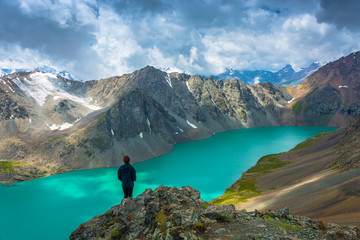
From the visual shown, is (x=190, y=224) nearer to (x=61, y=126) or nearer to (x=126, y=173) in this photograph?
(x=126, y=173)

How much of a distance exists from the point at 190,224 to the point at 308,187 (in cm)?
4998

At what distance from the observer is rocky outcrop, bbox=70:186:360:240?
1198 cm

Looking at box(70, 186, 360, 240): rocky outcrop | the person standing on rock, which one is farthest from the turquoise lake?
the person standing on rock

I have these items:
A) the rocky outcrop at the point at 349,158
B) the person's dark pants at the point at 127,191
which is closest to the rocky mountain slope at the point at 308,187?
the rocky outcrop at the point at 349,158

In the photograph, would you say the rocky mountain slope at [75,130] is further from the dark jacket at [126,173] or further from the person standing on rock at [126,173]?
the dark jacket at [126,173]

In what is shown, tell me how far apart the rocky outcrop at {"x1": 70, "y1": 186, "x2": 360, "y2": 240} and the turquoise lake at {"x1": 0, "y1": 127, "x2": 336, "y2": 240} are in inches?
1682

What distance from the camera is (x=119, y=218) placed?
52.4 feet

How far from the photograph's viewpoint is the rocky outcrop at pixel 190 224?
1198 centimetres

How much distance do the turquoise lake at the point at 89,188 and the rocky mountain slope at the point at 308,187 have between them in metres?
8.27

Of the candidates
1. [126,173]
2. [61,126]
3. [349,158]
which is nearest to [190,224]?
[126,173]

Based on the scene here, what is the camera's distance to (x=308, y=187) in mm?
50844

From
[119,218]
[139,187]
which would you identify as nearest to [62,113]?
[139,187]

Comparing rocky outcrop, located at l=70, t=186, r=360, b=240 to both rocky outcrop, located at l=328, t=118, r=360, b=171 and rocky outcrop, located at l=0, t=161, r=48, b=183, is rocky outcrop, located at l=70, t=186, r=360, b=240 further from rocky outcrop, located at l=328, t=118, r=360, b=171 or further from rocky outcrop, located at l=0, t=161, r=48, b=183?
rocky outcrop, located at l=0, t=161, r=48, b=183

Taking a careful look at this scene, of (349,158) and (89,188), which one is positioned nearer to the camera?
(349,158)
